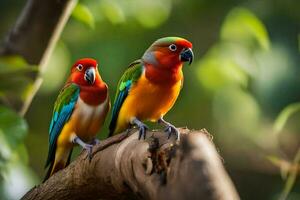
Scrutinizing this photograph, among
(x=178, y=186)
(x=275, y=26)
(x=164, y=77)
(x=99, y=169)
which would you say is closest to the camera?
(x=178, y=186)

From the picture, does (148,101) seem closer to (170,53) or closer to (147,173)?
(170,53)

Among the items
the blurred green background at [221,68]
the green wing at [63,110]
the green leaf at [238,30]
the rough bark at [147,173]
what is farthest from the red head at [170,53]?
the blurred green background at [221,68]

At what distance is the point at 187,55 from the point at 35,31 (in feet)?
4.09

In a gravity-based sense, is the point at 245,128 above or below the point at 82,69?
below

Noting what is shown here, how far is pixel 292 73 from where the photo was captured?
6754 mm

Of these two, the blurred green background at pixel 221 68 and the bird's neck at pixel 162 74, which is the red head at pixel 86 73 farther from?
the blurred green background at pixel 221 68

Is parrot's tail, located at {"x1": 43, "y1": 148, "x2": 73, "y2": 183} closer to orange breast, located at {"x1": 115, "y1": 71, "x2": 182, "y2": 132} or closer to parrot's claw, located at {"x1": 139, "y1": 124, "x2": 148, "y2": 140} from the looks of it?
orange breast, located at {"x1": 115, "y1": 71, "x2": 182, "y2": 132}

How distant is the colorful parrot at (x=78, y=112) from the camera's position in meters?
3.61

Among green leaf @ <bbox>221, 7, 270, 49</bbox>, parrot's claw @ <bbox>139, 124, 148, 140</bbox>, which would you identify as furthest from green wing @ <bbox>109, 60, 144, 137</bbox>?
green leaf @ <bbox>221, 7, 270, 49</bbox>

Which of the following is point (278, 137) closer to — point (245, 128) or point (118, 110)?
point (245, 128)

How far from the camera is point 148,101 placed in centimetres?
352

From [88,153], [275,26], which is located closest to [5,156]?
[88,153]

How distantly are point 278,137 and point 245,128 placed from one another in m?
0.24

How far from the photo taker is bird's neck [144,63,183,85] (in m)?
3.55
